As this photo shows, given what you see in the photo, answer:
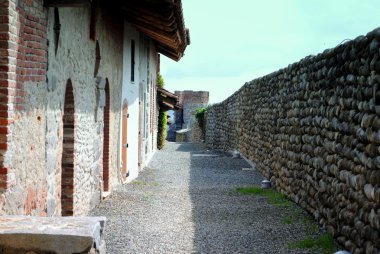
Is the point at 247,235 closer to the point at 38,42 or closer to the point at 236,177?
the point at 38,42

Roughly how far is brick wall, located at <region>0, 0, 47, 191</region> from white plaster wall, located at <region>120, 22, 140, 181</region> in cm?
590

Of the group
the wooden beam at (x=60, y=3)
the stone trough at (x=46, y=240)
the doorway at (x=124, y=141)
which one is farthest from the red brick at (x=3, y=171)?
the doorway at (x=124, y=141)

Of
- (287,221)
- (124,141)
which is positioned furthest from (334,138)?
(124,141)

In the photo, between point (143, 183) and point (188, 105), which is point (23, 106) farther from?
point (188, 105)

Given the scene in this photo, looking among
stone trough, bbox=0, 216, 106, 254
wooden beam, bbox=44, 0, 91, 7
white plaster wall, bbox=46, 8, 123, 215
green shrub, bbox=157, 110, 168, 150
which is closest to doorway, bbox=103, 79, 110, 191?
white plaster wall, bbox=46, 8, 123, 215

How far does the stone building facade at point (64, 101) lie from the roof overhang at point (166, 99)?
1069 centimetres

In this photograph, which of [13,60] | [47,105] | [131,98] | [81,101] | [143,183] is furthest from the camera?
[131,98]

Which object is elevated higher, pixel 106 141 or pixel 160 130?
A: pixel 160 130

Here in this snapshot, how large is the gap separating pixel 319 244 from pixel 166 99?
17995 mm

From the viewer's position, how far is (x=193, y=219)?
23.8ft

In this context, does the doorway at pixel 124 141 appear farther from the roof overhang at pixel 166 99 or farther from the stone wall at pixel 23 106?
the roof overhang at pixel 166 99

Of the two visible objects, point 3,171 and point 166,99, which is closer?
point 3,171

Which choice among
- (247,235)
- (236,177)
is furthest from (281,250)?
(236,177)

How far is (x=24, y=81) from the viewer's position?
4.67 metres
